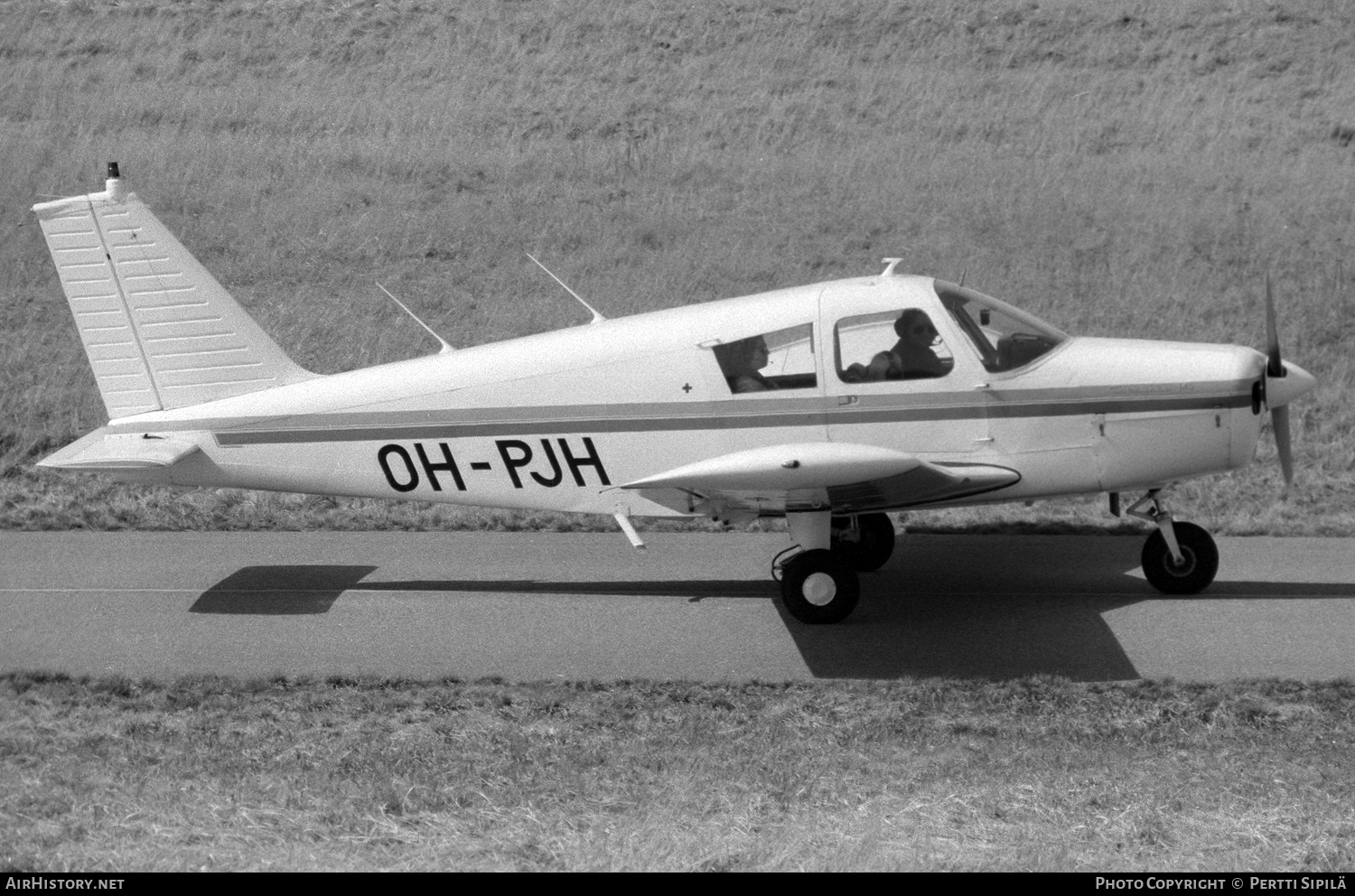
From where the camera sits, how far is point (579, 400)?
9203 millimetres

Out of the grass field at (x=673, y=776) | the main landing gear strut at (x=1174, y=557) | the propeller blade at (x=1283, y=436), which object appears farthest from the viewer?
the main landing gear strut at (x=1174, y=557)

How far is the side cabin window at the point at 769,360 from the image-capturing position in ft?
29.6

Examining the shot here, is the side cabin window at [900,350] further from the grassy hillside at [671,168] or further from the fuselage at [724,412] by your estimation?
the grassy hillside at [671,168]

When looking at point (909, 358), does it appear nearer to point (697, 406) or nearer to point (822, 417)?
point (822, 417)

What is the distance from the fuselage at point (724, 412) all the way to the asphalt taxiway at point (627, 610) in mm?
817

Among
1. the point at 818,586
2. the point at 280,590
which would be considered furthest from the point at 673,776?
the point at 280,590

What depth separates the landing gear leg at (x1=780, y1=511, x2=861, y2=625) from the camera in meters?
8.97

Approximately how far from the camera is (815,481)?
27.1 ft

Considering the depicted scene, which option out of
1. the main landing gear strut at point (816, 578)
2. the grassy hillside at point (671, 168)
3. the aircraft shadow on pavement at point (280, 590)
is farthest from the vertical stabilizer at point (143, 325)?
the main landing gear strut at point (816, 578)

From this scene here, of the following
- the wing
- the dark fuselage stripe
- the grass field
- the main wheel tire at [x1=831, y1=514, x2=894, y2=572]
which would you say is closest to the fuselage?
the dark fuselage stripe

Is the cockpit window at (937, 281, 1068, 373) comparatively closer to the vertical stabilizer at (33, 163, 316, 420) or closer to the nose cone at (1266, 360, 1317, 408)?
the nose cone at (1266, 360, 1317, 408)

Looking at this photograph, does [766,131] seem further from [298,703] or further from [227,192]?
[298,703]

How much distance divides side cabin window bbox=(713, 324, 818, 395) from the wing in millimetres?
437
